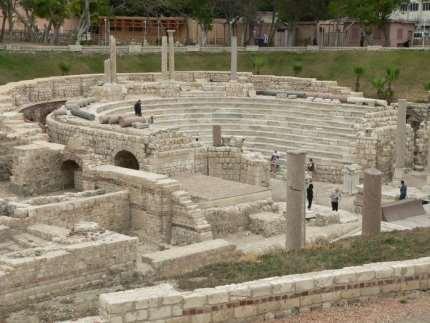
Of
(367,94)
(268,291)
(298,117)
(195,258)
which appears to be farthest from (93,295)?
(367,94)

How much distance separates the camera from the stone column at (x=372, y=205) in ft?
59.6

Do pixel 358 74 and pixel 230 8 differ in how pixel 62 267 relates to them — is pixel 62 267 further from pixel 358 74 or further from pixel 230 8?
pixel 230 8

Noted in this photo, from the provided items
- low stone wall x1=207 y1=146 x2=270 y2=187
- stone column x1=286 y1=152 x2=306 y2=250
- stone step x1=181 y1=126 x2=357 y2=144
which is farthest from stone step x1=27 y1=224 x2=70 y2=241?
stone step x1=181 y1=126 x2=357 y2=144

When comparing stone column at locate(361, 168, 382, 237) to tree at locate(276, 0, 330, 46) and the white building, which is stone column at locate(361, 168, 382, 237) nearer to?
tree at locate(276, 0, 330, 46)

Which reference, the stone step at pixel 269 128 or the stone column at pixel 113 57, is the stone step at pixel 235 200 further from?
the stone column at pixel 113 57

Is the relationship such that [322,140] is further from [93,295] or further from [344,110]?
[93,295]

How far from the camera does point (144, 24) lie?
6656cm

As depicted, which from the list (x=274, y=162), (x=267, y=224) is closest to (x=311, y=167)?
(x=274, y=162)

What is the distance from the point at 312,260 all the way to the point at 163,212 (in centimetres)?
916

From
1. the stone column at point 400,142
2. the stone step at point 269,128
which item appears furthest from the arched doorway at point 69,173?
the stone column at point 400,142

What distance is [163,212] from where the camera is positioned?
20.8 m

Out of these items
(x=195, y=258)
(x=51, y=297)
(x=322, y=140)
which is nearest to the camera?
(x=51, y=297)

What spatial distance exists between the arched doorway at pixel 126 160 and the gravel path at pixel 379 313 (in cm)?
1745

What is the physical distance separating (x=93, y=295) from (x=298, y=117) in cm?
2303
